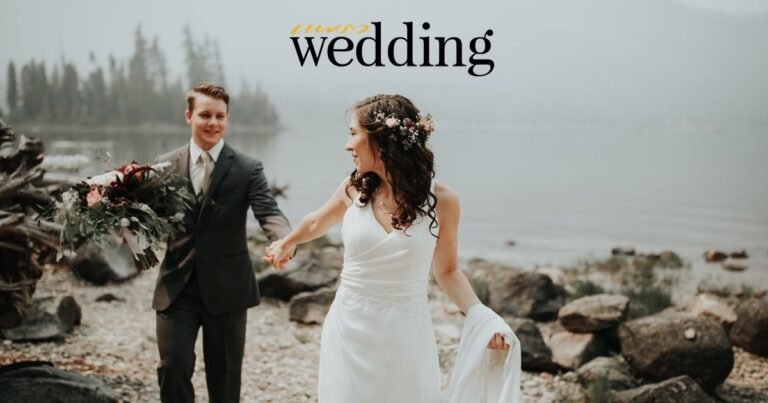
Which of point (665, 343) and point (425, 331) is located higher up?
point (425, 331)

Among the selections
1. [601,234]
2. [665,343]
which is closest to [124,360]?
[665,343]

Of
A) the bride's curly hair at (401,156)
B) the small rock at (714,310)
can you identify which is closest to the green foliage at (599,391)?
the small rock at (714,310)

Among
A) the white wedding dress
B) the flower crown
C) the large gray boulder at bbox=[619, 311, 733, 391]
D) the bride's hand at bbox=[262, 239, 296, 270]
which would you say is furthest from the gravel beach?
the flower crown

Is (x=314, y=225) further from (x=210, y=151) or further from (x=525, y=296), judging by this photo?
(x=525, y=296)

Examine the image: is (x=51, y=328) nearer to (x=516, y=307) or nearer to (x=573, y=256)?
(x=516, y=307)

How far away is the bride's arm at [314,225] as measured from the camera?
3518 mm

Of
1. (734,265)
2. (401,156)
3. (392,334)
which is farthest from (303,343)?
(734,265)

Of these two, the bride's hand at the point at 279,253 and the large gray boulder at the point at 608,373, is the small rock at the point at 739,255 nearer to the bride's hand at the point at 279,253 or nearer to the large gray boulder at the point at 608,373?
the large gray boulder at the point at 608,373

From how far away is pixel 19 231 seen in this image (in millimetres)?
5078

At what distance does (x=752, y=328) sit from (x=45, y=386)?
245 inches

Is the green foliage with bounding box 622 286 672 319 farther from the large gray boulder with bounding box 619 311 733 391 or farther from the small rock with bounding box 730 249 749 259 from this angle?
the small rock with bounding box 730 249 749 259

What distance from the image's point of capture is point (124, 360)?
19.7 feet

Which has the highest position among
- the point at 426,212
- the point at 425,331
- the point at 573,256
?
the point at 426,212

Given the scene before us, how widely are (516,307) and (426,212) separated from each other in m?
5.35
